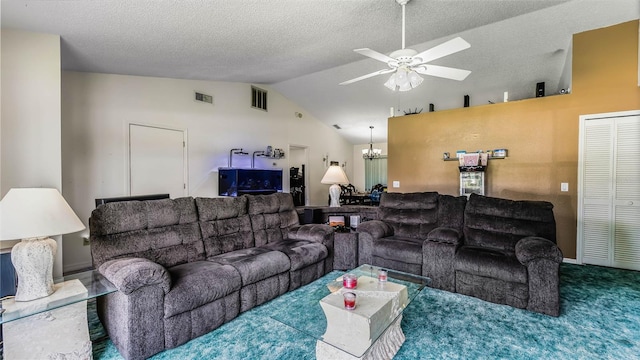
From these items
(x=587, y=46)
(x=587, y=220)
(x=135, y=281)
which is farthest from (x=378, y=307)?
(x=587, y=46)

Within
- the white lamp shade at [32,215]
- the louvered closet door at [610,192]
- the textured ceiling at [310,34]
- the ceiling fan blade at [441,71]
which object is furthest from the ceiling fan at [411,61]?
the louvered closet door at [610,192]

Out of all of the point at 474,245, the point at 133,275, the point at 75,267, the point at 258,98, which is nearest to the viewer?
the point at 133,275

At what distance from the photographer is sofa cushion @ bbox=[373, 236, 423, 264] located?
10.0 ft

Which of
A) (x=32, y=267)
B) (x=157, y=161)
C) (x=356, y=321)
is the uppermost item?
(x=157, y=161)

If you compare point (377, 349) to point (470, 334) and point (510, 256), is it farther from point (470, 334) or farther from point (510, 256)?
point (510, 256)

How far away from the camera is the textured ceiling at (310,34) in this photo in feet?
7.62

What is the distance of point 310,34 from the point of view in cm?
311

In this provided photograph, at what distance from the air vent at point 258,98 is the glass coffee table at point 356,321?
4.63 meters

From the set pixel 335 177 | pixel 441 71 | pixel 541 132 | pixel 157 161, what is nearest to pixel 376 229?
pixel 335 177

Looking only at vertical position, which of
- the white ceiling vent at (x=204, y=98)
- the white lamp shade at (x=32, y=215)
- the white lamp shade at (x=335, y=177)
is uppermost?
the white ceiling vent at (x=204, y=98)

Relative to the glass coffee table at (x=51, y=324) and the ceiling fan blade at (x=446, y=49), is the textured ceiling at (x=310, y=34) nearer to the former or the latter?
the ceiling fan blade at (x=446, y=49)

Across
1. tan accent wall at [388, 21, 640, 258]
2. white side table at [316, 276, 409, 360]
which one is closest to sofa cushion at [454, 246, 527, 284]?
white side table at [316, 276, 409, 360]

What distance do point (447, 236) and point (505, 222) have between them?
643mm

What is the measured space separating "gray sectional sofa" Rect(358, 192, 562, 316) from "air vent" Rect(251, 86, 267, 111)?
3.47m
